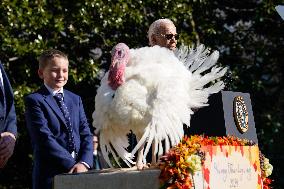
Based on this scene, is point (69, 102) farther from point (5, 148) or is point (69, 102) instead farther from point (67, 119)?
point (5, 148)

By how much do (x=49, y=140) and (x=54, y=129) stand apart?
13 centimetres

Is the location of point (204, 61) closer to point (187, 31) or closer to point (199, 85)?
point (199, 85)

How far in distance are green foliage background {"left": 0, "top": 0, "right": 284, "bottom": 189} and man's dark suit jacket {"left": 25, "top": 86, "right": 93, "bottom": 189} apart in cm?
411

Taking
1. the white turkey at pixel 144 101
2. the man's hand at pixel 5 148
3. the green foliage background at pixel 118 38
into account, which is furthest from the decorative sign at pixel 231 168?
the green foliage background at pixel 118 38

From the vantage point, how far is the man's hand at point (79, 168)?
3.81 m

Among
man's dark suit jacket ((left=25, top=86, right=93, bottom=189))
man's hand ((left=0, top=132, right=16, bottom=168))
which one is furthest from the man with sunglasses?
man's hand ((left=0, top=132, right=16, bottom=168))

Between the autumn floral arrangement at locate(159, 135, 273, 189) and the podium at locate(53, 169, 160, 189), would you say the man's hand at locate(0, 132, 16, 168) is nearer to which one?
the podium at locate(53, 169, 160, 189)

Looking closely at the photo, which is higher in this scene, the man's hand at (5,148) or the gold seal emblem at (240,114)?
the gold seal emblem at (240,114)

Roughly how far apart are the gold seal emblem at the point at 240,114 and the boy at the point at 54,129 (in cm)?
108

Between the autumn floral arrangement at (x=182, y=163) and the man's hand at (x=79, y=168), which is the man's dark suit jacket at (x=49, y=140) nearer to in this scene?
the man's hand at (x=79, y=168)

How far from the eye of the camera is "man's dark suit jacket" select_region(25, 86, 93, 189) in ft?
12.5

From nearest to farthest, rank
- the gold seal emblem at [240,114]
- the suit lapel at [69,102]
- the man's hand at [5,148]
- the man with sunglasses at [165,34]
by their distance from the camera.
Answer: the man's hand at [5,148], the suit lapel at [69,102], the man with sunglasses at [165,34], the gold seal emblem at [240,114]

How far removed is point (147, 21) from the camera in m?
9.22

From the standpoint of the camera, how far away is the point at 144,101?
11.5ft
